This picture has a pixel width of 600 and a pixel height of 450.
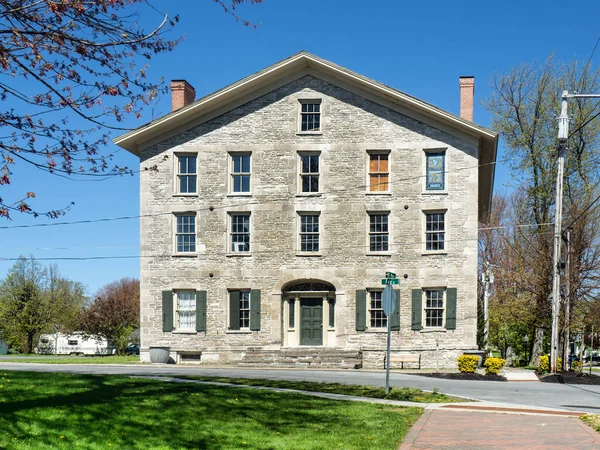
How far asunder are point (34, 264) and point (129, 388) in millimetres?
57472

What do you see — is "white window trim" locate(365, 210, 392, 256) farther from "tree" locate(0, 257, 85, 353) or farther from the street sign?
"tree" locate(0, 257, 85, 353)

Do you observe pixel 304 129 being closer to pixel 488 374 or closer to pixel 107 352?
pixel 488 374

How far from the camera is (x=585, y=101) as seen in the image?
1665 inches

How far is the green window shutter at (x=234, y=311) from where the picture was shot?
110 ft

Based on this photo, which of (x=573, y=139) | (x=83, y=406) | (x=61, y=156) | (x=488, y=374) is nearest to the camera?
(x=61, y=156)

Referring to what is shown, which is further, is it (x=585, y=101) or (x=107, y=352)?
(x=107, y=352)

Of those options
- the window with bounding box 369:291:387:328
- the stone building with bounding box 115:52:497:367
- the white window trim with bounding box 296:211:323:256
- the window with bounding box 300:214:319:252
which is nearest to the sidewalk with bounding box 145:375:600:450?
the stone building with bounding box 115:52:497:367

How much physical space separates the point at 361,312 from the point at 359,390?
13685 mm

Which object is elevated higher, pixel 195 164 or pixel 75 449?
pixel 195 164

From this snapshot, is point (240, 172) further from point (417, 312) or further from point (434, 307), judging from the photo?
point (434, 307)

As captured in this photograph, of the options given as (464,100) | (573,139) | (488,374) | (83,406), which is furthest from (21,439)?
(573,139)

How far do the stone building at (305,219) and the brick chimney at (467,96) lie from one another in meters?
2.22

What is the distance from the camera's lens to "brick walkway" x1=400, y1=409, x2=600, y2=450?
1140cm

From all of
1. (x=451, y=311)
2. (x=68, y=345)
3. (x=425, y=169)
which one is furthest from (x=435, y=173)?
(x=68, y=345)
